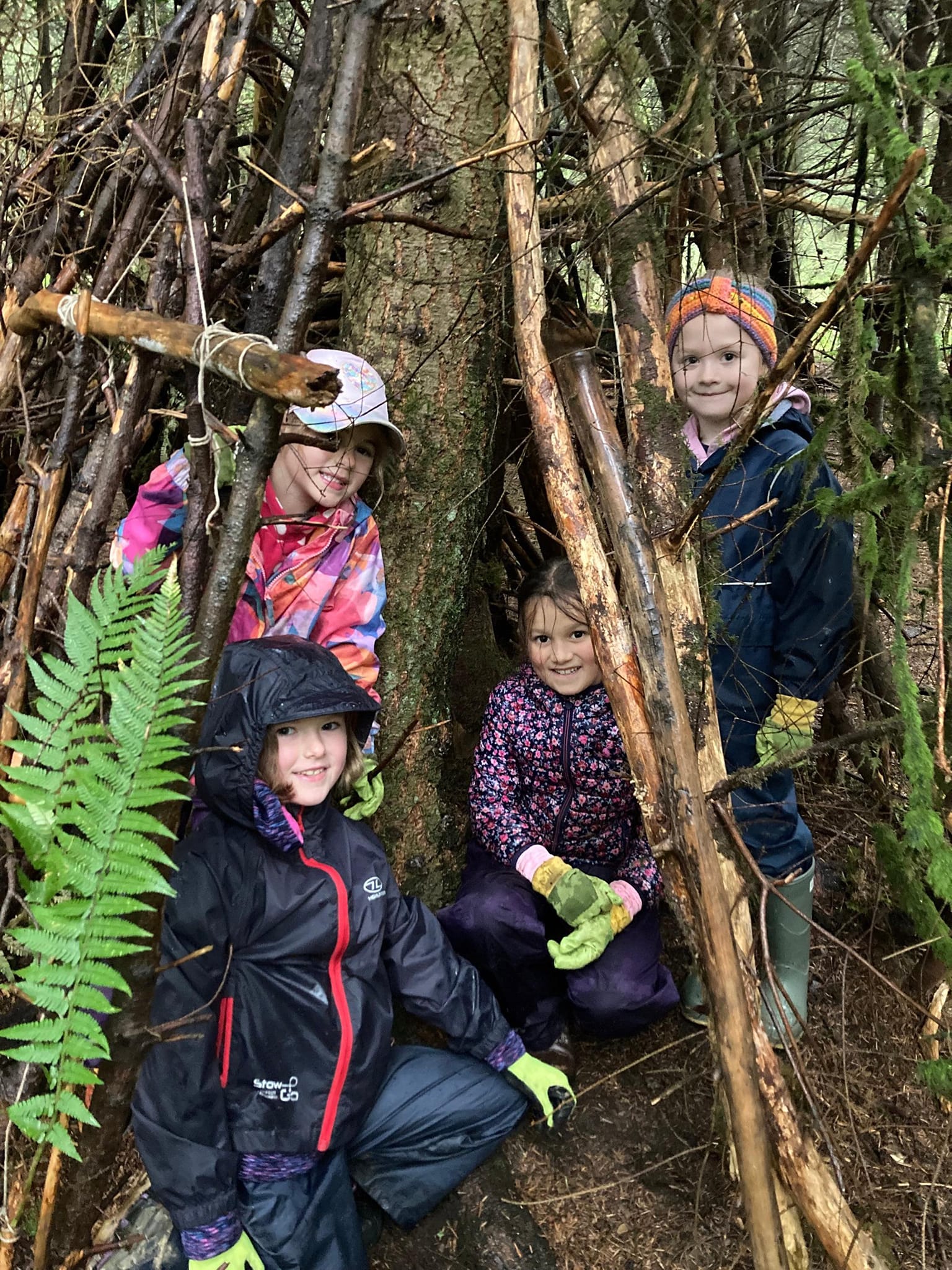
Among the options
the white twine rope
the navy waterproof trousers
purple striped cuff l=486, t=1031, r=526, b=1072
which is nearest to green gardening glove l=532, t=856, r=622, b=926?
purple striped cuff l=486, t=1031, r=526, b=1072

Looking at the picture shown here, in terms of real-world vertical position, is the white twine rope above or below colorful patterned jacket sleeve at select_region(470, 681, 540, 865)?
above

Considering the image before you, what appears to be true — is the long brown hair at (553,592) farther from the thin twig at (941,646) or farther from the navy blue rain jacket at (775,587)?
the thin twig at (941,646)

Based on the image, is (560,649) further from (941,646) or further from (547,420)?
(941,646)

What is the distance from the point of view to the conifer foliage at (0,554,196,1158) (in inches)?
45.7

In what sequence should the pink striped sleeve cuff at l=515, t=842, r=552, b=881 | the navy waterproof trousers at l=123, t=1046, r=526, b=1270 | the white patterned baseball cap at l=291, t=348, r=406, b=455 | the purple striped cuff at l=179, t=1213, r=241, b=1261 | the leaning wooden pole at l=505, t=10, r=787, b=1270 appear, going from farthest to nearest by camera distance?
1. the pink striped sleeve cuff at l=515, t=842, r=552, b=881
2. the white patterned baseball cap at l=291, t=348, r=406, b=455
3. the navy waterproof trousers at l=123, t=1046, r=526, b=1270
4. the purple striped cuff at l=179, t=1213, r=241, b=1261
5. the leaning wooden pole at l=505, t=10, r=787, b=1270

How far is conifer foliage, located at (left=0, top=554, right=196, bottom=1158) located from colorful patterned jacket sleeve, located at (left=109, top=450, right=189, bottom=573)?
0.95 metres

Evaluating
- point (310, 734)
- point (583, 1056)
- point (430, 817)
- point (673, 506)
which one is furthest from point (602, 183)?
point (583, 1056)

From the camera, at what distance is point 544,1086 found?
7.17 feet

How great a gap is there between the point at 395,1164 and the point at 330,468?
1846 millimetres

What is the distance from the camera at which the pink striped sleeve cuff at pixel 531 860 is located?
7.84ft

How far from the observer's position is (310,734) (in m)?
1.97

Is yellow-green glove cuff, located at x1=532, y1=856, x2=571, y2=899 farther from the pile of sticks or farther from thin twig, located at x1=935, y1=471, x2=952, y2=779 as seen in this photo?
thin twig, located at x1=935, y1=471, x2=952, y2=779

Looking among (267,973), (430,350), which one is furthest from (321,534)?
(267,973)

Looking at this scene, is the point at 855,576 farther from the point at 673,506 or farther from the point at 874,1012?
the point at 874,1012
